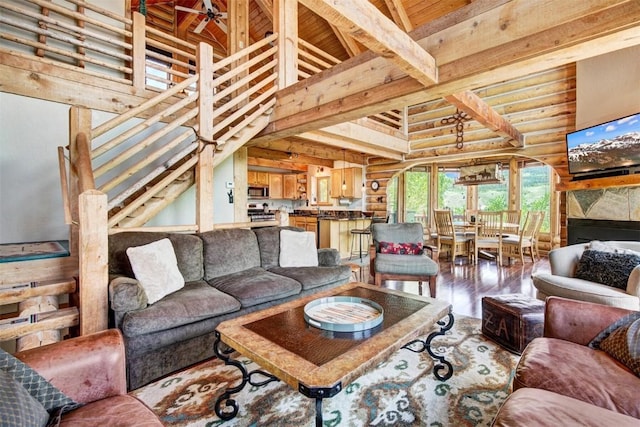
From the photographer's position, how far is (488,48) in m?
2.09

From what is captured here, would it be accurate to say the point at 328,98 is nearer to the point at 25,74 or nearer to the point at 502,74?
the point at 502,74

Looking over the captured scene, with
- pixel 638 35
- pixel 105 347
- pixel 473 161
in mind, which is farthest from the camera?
pixel 473 161

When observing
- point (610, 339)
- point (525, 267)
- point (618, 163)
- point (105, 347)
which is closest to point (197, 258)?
point (105, 347)

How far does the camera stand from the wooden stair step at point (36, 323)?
1771 millimetres

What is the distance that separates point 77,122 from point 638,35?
14.0 feet

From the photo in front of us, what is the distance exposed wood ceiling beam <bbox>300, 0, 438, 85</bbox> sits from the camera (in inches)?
56.4

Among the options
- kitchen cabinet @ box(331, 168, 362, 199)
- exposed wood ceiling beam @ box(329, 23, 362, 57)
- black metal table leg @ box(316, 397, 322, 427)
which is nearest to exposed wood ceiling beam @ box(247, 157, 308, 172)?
kitchen cabinet @ box(331, 168, 362, 199)

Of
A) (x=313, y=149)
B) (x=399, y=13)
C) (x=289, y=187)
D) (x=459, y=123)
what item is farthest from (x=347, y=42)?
(x=289, y=187)

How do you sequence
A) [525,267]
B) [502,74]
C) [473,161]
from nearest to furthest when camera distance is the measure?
[502,74] < [525,267] < [473,161]

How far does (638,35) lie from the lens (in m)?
1.74

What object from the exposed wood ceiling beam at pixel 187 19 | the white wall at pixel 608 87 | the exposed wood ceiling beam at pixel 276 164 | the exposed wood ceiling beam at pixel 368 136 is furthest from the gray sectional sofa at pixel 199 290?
the exposed wood ceiling beam at pixel 187 19

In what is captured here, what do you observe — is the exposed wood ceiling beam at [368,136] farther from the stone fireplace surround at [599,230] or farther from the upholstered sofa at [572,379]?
the upholstered sofa at [572,379]

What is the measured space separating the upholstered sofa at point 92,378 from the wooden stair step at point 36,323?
0.90 meters

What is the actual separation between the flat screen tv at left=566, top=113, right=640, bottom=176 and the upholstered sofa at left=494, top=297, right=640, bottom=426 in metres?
3.04
